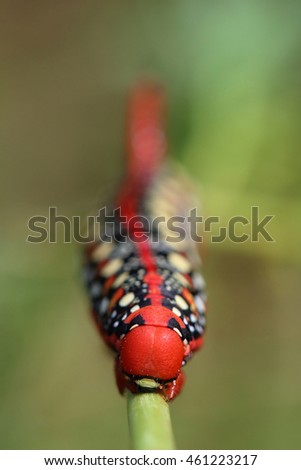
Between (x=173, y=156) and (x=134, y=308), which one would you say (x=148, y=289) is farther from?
(x=173, y=156)

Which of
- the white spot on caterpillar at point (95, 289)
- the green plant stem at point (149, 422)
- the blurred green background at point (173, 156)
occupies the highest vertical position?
the blurred green background at point (173, 156)

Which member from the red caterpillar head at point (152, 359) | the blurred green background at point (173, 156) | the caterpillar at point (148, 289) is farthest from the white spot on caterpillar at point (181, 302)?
the blurred green background at point (173, 156)

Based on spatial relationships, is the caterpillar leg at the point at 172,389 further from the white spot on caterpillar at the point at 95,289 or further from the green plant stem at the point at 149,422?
the white spot on caterpillar at the point at 95,289

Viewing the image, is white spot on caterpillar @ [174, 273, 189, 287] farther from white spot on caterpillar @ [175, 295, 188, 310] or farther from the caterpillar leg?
the caterpillar leg

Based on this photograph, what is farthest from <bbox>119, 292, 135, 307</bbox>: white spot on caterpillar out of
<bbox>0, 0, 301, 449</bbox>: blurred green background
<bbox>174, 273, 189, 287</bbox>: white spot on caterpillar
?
<bbox>0, 0, 301, 449</bbox>: blurred green background

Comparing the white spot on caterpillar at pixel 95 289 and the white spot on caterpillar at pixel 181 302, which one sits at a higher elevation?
the white spot on caterpillar at pixel 95 289
